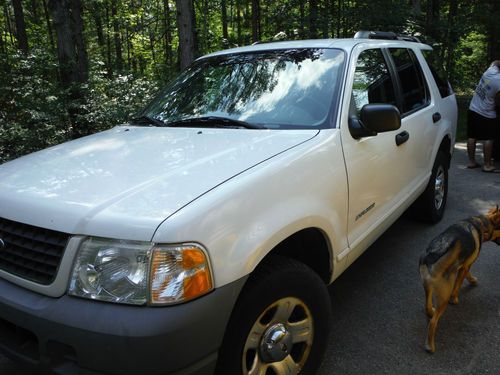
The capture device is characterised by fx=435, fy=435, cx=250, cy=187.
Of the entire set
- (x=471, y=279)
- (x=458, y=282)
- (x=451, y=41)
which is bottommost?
(x=471, y=279)

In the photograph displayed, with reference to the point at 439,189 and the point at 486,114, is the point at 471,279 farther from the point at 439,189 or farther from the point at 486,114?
the point at 486,114

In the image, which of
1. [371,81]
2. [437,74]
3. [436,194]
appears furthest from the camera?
[437,74]

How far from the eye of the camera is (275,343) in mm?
2039

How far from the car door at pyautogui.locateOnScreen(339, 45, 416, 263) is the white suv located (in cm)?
2

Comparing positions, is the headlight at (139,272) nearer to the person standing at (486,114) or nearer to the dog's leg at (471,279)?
the dog's leg at (471,279)

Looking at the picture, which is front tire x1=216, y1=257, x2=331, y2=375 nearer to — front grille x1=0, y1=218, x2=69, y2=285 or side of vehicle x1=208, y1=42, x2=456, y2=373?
side of vehicle x1=208, y1=42, x2=456, y2=373

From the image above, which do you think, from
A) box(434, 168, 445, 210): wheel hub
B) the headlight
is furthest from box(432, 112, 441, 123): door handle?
the headlight

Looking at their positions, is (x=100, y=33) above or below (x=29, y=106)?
above

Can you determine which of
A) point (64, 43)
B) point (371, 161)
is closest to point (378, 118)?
point (371, 161)

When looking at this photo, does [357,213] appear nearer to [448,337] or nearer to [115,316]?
[448,337]

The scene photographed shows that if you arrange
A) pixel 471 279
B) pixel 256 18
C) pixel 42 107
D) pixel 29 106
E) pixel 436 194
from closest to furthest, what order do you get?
1. pixel 471 279
2. pixel 436 194
3. pixel 29 106
4. pixel 42 107
5. pixel 256 18

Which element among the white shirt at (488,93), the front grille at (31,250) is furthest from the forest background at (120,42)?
the front grille at (31,250)

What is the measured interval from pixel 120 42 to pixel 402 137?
25.8 metres

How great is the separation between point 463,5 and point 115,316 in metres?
18.8
